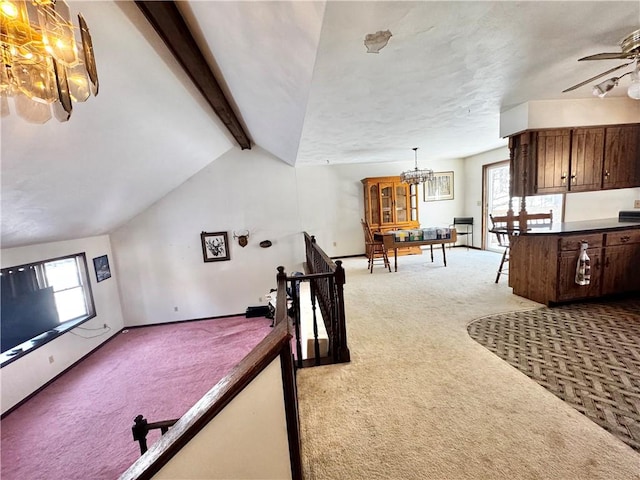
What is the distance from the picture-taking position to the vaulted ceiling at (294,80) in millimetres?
1454

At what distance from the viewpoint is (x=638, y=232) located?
3.00 metres

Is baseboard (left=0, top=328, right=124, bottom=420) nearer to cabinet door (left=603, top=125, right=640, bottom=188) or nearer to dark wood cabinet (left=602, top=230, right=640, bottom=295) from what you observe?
dark wood cabinet (left=602, top=230, right=640, bottom=295)

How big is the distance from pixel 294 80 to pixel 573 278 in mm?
3602

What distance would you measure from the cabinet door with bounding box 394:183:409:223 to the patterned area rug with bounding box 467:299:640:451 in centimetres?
390

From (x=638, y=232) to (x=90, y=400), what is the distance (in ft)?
23.3

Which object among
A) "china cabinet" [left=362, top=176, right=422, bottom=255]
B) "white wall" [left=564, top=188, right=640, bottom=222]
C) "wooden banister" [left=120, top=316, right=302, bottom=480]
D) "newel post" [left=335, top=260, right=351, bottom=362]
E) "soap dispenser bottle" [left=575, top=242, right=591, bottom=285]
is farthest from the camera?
"china cabinet" [left=362, top=176, right=422, bottom=255]

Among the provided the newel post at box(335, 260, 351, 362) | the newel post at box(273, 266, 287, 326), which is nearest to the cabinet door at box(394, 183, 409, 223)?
the newel post at box(335, 260, 351, 362)

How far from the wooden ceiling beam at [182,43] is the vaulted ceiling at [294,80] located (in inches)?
2.9

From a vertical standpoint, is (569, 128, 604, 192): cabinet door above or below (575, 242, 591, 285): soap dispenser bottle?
above

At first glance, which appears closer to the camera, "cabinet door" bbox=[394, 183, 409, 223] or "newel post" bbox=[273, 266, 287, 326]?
"newel post" bbox=[273, 266, 287, 326]

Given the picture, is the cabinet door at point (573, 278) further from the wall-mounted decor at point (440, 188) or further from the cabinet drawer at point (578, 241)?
the wall-mounted decor at point (440, 188)

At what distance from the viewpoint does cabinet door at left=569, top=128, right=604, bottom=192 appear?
10.5ft

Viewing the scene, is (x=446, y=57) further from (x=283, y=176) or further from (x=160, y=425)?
(x=283, y=176)

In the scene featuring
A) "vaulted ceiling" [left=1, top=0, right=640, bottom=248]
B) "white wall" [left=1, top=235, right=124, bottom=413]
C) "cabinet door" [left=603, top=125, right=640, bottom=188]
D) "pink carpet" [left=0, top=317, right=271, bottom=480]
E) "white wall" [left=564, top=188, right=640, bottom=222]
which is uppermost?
"vaulted ceiling" [left=1, top=0, right=640, bottom=248]
